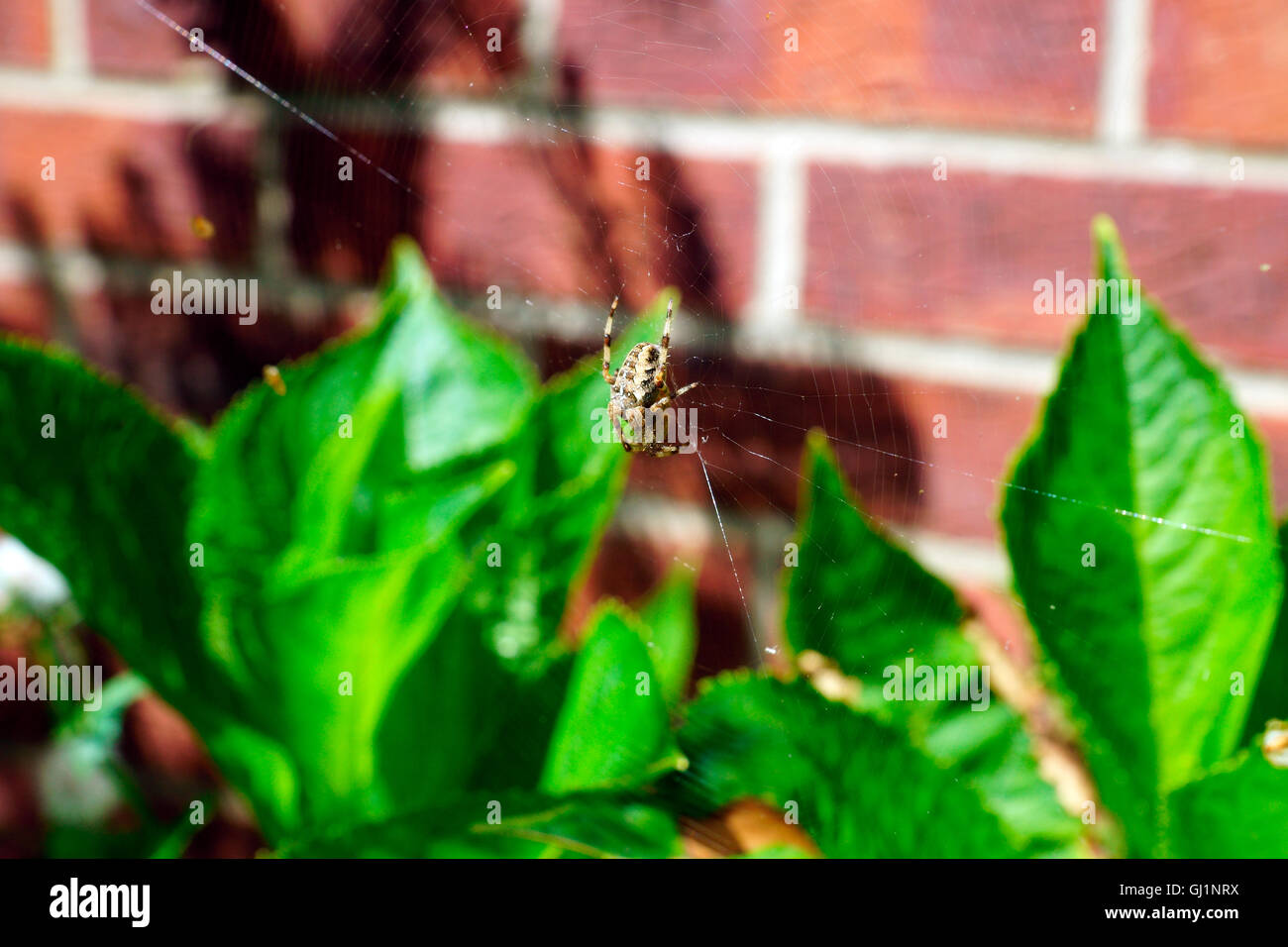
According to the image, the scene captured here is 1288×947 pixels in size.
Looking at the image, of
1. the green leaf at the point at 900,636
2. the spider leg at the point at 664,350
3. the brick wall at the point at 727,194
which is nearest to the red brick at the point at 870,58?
the brick wall at the point at 727,194

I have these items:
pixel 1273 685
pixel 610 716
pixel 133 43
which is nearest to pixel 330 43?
pixel 133 43

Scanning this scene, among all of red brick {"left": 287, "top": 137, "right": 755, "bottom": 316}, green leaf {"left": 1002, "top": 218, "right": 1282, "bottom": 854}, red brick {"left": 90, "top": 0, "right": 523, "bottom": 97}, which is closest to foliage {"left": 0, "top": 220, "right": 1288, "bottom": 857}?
green leaf {"left": 1002, "top": 218, "right": 1282, "bottom": 854}

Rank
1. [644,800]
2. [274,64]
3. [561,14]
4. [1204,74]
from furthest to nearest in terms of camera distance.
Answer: [274,64]
[561,14]
[1204,74]
[644,800]

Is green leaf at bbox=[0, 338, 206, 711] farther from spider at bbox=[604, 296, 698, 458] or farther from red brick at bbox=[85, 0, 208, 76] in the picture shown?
red brick at bbox=[85, 0, 208, 76]

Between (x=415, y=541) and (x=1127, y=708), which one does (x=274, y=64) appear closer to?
(x=415, y=541)

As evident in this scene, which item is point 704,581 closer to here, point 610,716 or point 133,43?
point 610,716

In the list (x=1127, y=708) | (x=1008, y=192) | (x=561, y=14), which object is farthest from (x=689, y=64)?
(x=1127, y=708)
